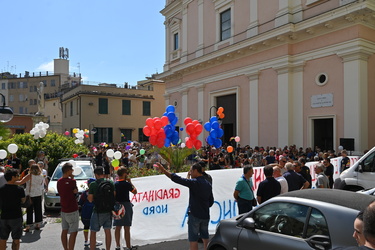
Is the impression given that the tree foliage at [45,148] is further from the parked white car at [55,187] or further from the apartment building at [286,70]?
the apartment building at [286,70]

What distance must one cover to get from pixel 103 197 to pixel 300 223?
137 inches

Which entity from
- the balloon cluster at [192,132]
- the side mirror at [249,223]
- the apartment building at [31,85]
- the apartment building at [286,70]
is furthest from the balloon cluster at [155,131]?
the apartment building at [31,85]

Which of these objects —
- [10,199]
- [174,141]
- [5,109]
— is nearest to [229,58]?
[174,141]

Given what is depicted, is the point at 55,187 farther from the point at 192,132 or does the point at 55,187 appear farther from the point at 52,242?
the point at 192,132

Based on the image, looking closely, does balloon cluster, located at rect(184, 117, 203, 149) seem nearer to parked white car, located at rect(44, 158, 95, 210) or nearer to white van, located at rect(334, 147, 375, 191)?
parked white car, located at rect(44, 158, 95, 210)

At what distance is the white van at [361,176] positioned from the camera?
29.5 ft

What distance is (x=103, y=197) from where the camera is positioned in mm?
5934

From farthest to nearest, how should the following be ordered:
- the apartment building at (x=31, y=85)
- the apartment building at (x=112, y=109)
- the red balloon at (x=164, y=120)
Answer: the apartment building at (x=31, y=85) < the apartment building at (x=112, y=109) < the red balloon at (x=164, y=120)

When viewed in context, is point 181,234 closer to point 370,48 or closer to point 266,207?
point 266,207

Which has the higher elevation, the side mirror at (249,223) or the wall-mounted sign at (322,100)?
the wall-mounted sign at (322,100)

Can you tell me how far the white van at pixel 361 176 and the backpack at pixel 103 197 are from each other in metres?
6.74

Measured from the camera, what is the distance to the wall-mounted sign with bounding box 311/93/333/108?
1720 centimetres

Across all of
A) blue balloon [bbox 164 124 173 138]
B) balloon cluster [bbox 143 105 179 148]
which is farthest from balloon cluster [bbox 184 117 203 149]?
blue balloon [bbox 164 124 173 138]

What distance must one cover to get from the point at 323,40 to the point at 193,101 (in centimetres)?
1238
